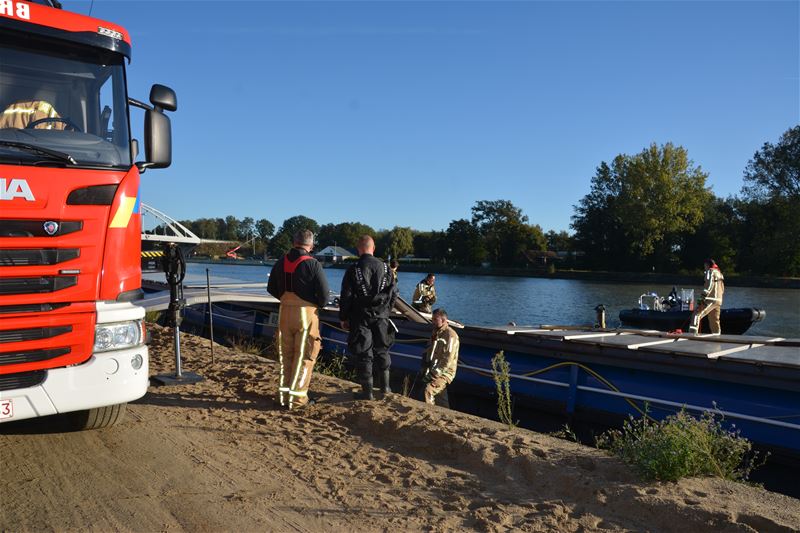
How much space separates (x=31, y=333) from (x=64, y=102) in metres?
2.15

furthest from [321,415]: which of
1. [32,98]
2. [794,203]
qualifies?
[794,203]

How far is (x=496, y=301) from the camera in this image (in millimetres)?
42531

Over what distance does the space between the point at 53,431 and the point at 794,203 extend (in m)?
70.2

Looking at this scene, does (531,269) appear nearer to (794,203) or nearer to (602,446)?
(794,203)

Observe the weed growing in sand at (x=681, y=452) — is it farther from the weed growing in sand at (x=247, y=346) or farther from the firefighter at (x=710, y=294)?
the firefighter at (x=710, y=294)

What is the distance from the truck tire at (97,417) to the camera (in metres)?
5.61

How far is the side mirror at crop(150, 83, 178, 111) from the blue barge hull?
5.77m

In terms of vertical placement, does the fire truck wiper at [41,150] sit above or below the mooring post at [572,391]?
above

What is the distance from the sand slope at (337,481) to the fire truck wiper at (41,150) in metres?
2.37

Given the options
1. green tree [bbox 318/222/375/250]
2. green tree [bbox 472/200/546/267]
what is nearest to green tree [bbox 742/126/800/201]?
green tree [bbox 472/200/546/267]

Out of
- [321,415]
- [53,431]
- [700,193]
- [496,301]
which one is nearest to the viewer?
[53,431]

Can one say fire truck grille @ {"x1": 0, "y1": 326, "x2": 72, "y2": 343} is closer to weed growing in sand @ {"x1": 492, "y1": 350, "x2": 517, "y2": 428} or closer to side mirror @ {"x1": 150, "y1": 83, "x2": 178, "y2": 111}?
side mirror @ {"x1": 150, "y1": 83, "x2": 178, "y2": 111}

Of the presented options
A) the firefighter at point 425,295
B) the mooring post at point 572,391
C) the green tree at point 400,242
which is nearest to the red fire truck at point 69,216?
the mooring post at point 572,391

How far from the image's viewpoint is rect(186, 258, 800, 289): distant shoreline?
188 ft
